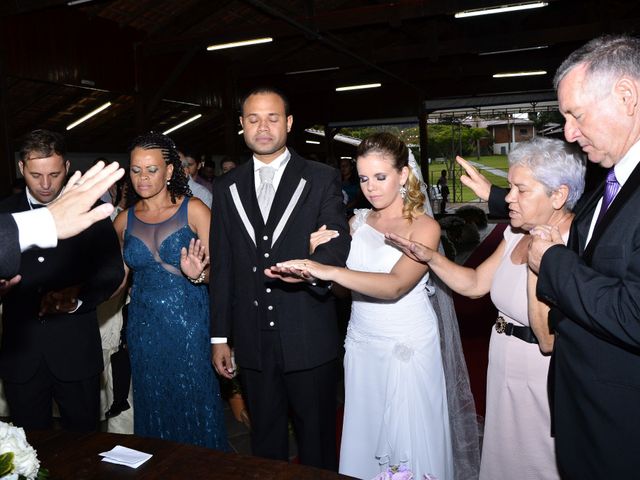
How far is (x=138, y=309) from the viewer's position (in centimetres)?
305

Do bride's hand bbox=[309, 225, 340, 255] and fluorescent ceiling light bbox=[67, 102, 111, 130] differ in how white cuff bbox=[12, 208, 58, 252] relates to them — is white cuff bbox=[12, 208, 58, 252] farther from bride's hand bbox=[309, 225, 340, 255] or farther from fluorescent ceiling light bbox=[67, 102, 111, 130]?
fluorescent ceiling light bbox=[67, 102, 111, 130]

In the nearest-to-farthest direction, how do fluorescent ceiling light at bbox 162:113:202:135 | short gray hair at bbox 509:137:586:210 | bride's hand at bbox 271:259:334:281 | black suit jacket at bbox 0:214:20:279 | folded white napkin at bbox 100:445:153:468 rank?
black suit jacket at bbox 0:214:20:279 → folded white napkin at bbox 100:445:153:468 → bride's hand at bbox 271:259:334:281 → short gray hair at bbox 509:137:586:210 → fluorescent ceiling light at bbox 162:113:202:135

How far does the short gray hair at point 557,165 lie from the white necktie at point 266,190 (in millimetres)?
1060

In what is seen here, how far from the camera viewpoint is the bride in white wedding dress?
2.63 m

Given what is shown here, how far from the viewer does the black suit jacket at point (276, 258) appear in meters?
2.49

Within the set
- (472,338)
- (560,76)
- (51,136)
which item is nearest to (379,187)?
(560,76)

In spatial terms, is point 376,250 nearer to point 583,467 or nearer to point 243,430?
point 583,467

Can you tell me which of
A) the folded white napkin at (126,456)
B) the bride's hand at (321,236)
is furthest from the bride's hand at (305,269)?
the folded white napkin at (126,456)

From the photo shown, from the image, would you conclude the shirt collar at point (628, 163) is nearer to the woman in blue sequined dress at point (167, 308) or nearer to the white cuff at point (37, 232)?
the white cuff at point (37, 232)

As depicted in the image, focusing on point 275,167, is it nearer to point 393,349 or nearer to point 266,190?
point 266,190

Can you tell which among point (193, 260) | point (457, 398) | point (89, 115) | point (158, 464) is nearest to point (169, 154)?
point (193, 260)

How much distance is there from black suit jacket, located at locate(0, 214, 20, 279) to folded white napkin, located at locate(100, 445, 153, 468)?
62cm

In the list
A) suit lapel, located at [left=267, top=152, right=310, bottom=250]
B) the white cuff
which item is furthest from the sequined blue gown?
the white cuff

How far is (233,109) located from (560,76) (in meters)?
13.4
